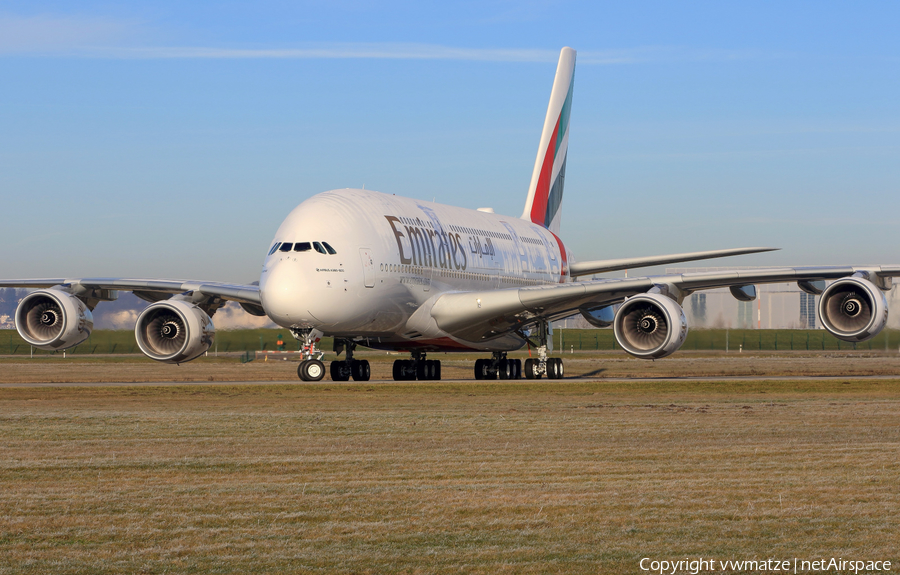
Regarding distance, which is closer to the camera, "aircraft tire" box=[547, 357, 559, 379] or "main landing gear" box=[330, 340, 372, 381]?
"main landing gear" box=[330, 340, 372, 381]

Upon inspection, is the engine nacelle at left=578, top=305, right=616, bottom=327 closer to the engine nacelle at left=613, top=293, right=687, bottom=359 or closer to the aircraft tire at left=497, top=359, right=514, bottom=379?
the aircraft tire at left=497, top=359, right=514, bottom=379

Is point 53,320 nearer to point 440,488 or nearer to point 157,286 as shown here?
point 157,286

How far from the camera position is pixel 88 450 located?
10875mm

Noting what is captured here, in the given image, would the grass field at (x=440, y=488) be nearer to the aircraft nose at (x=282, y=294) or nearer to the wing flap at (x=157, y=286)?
the aircraft nose at (x=282, y=294)

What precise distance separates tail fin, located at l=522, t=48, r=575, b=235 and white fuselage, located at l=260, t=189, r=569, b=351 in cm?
730

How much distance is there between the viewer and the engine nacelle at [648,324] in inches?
889

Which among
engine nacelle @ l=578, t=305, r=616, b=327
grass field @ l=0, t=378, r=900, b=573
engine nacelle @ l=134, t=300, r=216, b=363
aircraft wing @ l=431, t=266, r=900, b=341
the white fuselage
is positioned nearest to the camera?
grass field @ l=0, t=378, r=900, b=573

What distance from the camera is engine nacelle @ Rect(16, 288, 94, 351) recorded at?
2476cm

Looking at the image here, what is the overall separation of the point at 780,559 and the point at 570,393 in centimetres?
1395

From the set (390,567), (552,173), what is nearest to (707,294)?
(552,173)

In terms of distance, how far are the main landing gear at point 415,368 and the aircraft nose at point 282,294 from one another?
23.9ft

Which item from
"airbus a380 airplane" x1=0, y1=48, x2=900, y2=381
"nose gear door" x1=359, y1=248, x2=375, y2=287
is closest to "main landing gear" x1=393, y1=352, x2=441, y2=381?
"airbus a380 airplane" x1=0, y1=48, x2=900, y2=381

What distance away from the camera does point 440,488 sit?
8391 mm

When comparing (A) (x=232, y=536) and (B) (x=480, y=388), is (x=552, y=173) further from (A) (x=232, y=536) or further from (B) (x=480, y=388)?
(A) (x=232, y=536)
